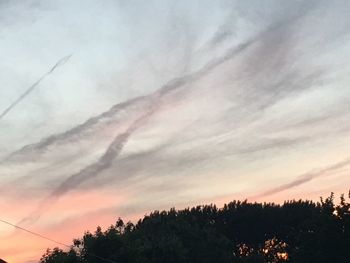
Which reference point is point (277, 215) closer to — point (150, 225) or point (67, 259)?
point (150, 225)

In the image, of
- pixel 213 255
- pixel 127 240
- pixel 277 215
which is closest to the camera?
pixel 127 240

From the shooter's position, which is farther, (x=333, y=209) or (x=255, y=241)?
(x=255, y=241)

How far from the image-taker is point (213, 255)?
72.8 m

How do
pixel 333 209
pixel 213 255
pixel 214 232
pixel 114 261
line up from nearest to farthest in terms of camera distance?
pixel 333 209
pixel 114 261
pixel 213 255
pixel 214 232

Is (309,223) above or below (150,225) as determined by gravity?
below

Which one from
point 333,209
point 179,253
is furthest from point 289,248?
point 333,209

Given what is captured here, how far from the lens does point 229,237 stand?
83.2 m

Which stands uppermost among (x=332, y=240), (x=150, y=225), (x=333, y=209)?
(x=150, y=225)

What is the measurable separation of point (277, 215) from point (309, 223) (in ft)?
92.4

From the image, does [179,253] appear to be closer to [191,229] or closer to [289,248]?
[191,229]

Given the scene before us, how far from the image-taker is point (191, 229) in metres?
76.8

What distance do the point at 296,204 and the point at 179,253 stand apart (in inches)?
1082

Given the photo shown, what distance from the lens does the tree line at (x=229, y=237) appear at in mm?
52531

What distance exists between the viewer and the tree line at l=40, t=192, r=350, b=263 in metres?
52.5
